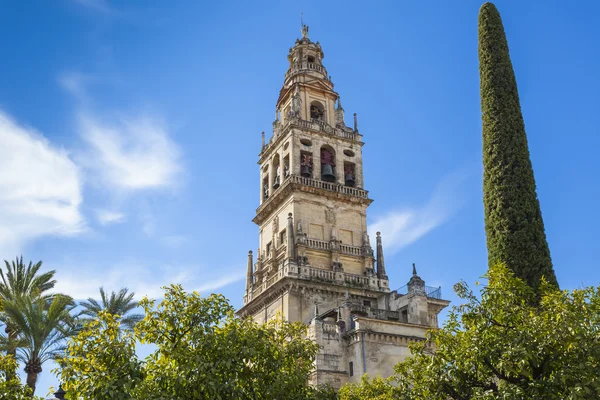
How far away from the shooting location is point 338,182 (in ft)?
156

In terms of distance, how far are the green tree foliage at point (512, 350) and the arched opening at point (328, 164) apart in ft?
95.8

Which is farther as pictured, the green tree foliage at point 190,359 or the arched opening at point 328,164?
the arched opening at point 328,164

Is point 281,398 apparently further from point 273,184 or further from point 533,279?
point 273,184

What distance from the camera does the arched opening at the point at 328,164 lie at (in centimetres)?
4750

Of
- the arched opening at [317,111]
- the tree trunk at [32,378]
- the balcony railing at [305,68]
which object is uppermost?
the balcony railing at [305,68]

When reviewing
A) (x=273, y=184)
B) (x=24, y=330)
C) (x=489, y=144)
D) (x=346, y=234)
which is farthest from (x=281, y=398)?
(x=273, y=184)

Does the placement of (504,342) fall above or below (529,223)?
below

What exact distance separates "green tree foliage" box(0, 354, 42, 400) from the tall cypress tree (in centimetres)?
1547

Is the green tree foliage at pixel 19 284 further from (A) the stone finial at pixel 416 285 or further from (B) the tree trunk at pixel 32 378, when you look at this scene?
(A) the stone finial at pixel 416 285

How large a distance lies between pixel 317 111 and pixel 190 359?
119 ft

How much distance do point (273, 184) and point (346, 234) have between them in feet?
23.1

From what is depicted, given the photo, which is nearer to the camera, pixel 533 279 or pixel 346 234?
pixel 533 279

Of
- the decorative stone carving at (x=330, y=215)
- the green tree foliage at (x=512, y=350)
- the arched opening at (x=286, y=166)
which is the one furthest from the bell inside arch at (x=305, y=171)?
the green tree foliage at (x=512, y=350)

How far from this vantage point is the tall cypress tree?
2216 centimetres
